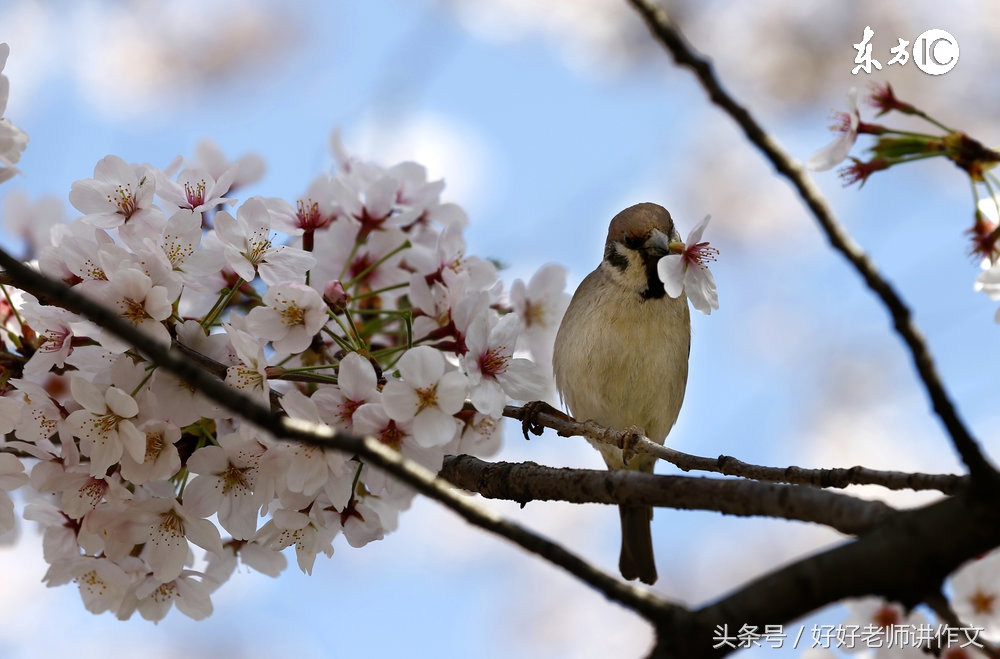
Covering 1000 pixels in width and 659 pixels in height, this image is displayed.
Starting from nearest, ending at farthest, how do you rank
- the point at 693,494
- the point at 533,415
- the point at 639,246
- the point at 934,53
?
the point at 693,494
the point at 533,415
the point at 639,246
the point at 934,53

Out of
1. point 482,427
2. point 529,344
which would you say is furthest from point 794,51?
point 482,427

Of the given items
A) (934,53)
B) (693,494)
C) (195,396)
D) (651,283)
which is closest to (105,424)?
(195,396)

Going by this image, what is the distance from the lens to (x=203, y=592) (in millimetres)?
2346

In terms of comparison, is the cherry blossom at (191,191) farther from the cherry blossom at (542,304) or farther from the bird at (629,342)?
the bird at (629,342)

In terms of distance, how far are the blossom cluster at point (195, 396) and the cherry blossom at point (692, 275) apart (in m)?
0.37

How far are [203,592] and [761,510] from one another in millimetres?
1438

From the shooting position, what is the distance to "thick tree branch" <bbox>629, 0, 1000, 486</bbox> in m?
1.21

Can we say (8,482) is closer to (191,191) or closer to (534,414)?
(191,191)

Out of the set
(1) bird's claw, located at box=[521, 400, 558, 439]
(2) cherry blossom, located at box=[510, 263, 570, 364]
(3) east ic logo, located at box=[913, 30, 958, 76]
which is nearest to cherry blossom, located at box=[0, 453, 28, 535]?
(1) bird's claw, located at box=[521, 400, 558, 439]

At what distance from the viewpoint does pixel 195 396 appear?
1.97 metres

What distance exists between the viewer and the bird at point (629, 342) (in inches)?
137

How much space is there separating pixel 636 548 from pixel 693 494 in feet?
7.48

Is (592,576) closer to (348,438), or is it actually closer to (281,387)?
(348,438)

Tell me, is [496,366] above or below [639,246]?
below
